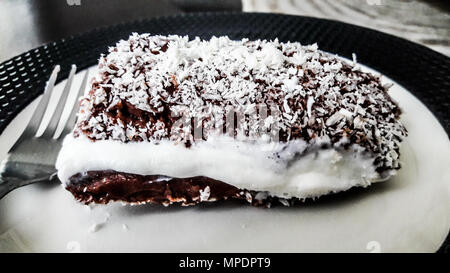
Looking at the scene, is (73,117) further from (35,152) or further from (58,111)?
(35,152)

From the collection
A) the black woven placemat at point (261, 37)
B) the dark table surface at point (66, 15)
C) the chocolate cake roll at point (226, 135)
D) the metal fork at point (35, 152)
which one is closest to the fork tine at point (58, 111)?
the metal fork at point (35, 152)

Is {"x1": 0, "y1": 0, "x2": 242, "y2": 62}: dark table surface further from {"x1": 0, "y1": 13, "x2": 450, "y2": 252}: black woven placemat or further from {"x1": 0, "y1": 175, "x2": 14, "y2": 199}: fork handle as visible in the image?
{"x1": 0, "y1": 175, "x2": 14, "y2": 199}: fork handle

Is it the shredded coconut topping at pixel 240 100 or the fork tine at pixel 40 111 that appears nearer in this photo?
the shredded coconut topping at pixel 240 100

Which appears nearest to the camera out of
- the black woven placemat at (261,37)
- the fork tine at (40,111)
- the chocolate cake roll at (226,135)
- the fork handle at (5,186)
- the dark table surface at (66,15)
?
the chocolate cake roll at (226,135)

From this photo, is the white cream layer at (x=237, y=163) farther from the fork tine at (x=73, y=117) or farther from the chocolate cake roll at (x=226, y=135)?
the fork tine at (x=73, y=117)

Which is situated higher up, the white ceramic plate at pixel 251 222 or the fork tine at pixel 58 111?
the fork tine at pixel 58 111

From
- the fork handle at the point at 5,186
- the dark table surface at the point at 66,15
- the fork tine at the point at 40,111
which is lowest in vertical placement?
the fork handle at the point at 5,186

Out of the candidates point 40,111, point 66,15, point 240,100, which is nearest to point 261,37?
point 240,100

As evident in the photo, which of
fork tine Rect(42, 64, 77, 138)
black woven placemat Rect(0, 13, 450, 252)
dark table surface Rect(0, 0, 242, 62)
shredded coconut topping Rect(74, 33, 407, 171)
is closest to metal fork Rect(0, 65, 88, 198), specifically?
fork tine Rect(42, 64, 77, 138)
